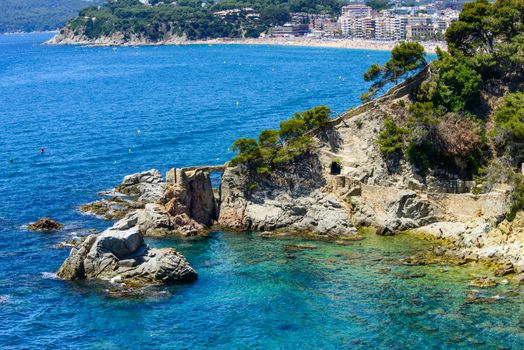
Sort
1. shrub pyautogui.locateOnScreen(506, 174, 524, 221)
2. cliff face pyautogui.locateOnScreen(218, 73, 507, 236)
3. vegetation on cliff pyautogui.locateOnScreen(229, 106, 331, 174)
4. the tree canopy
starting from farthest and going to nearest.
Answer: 1. the tree canopy
2. vegetation on cliff pyautogui.locateOnScreen(229, 106, 331, 174)
3. cliff face pyautogui.locateOnScreen(218, 73, 507, 236)
4. shrub pyautogui.locateOnScreen(506, 174, 524, 221)

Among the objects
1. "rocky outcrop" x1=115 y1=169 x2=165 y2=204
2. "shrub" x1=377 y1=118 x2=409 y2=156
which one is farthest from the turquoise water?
"shrub" x1=377 y1=118 x2=409 y2=156

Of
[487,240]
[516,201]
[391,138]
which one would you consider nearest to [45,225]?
[391,138]

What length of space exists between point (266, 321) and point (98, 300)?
36.3 feet

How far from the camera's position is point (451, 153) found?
63438mm

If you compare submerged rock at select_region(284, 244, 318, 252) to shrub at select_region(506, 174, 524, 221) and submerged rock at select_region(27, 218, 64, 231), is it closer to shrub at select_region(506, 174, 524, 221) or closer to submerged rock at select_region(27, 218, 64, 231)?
Result: shrub at select_region(506, 174, 524, 221)

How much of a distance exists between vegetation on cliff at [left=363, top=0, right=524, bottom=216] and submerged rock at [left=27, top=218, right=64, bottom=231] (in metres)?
27.3

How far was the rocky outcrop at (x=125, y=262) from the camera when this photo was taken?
52.6 m

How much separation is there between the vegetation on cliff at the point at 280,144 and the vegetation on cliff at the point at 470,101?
583 cm

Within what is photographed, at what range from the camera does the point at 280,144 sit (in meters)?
67.2

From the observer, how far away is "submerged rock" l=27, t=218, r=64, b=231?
65.2m

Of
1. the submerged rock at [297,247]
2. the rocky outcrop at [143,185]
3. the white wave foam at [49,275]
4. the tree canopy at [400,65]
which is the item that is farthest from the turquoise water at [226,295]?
the tree canopy at [400,65]

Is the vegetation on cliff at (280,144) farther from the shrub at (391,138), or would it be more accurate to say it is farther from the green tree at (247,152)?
the shrub at (391,138)

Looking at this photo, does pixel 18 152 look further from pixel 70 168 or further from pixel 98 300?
pixel 98 300

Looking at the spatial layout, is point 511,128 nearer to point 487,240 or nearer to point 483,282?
point 487,240
